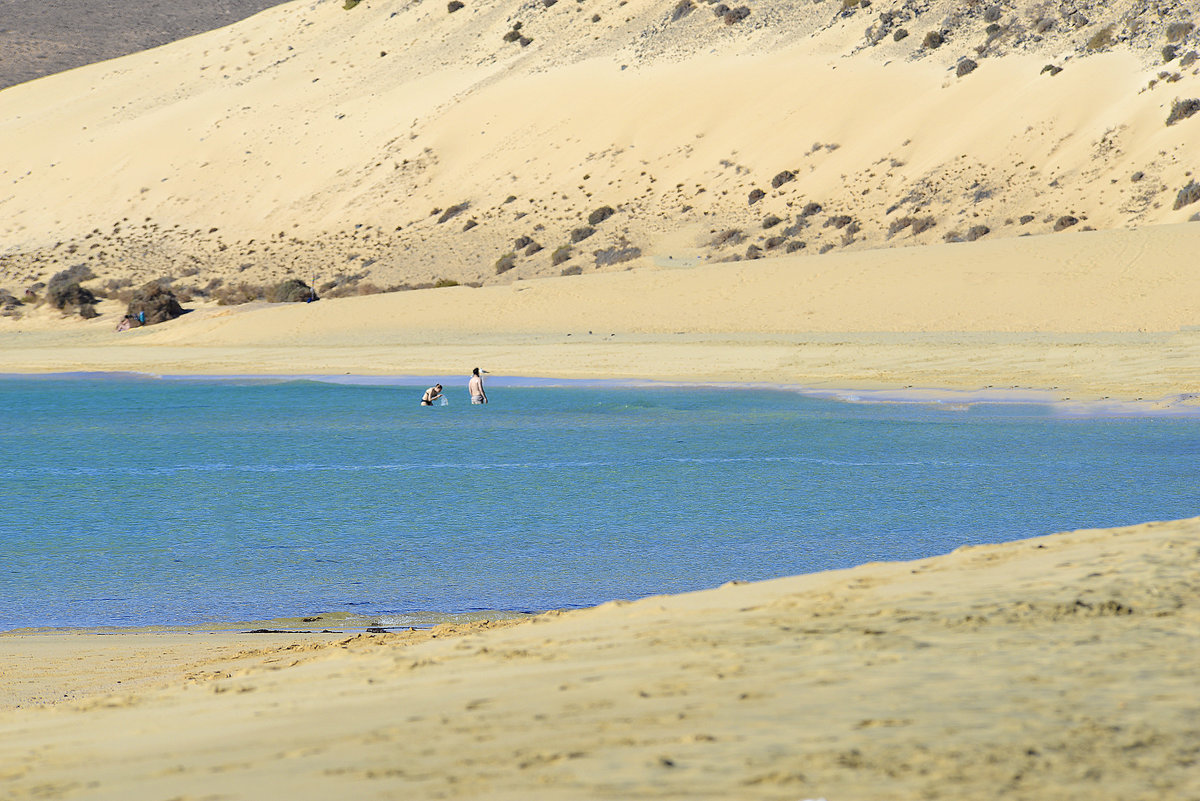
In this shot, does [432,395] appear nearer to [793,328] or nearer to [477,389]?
[477,389]

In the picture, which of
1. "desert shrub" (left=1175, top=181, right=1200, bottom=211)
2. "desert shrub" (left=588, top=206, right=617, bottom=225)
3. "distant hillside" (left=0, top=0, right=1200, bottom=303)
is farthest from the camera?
"desert shrub" (left=588, top=206, right=617, bottom=225)

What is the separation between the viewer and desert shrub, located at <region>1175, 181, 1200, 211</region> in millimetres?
43906

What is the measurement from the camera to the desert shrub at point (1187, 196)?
144ft

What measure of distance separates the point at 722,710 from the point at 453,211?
5866 centimetres

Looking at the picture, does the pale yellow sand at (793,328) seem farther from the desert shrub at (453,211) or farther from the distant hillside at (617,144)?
the desert shrub at (453,211)

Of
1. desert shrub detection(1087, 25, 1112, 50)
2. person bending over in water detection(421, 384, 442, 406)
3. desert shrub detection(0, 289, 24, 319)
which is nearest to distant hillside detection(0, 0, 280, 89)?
desert shrub detection(0, 289, 24, 319)

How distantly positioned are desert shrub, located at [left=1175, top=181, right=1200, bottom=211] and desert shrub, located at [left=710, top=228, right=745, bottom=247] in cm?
1600

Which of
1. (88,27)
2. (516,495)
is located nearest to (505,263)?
(516,495)

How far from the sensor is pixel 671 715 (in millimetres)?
5027

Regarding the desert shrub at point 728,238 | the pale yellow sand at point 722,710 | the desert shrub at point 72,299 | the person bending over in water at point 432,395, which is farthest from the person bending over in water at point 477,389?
the desert shrub at point 72,299

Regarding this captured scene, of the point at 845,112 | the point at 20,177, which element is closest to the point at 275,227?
the point at 20,177

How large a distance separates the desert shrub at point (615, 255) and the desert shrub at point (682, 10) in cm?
2668

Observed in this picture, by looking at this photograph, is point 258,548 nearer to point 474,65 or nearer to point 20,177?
point 474,65

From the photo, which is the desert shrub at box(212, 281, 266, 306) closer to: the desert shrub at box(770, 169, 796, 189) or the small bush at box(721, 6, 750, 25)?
the desert shrub at box(770, 169, 796, 189)
